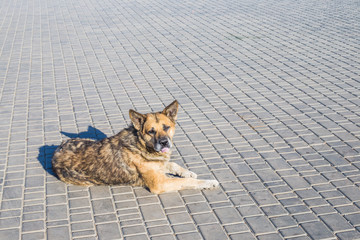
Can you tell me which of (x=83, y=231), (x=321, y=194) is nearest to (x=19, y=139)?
(x=83, y=231)

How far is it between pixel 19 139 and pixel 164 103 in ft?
9.94

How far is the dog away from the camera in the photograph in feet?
19.0

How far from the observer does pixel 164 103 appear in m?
9.04

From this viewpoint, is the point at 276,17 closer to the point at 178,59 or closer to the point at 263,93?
the point at 178,59

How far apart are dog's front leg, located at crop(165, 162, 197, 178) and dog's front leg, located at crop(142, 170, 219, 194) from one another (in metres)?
0.30

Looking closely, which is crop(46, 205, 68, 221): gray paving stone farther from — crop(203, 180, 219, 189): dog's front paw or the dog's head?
crop(203, 180, 219, 189): dog's front paw

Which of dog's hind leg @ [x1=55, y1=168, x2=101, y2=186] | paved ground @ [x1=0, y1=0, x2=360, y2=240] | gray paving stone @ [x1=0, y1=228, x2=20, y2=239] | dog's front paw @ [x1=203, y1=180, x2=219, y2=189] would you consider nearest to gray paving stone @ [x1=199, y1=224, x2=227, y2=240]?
paved ground @ [x1=0, y1=0, x2=360, y2=240]

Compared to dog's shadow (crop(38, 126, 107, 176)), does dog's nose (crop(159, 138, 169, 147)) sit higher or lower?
higher

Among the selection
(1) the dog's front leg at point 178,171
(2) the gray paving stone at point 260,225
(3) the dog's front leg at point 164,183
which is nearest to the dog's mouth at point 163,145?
(3) the dog's front leg at point 164,183

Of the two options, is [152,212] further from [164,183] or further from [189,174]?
[189,174]

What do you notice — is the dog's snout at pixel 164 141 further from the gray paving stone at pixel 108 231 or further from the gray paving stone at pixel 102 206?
the gray paving stone at pixel 108 231

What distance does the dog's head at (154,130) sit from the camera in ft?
18.7

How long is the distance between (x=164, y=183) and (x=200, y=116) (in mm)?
2812

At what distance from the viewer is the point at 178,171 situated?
20.7 ft
